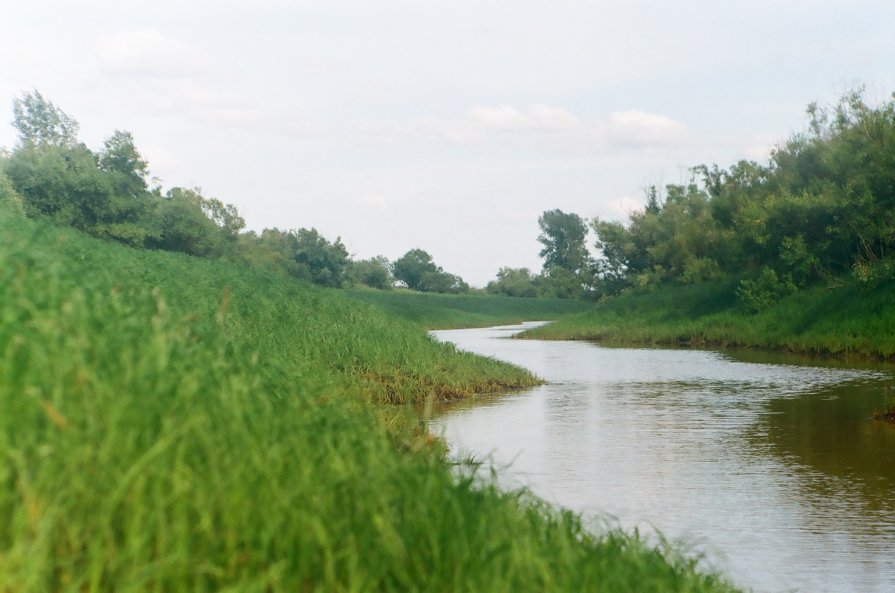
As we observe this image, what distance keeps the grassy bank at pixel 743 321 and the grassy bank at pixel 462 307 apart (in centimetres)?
2183

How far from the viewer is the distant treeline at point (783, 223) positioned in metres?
31.0

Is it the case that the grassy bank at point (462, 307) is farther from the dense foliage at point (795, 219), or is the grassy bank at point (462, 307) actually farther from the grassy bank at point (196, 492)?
the grassy bank at point (196, 492)

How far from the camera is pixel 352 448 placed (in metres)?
5.43

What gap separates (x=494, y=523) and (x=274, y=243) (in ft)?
254

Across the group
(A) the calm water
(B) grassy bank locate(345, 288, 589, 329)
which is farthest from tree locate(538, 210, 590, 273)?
(A) the calm water

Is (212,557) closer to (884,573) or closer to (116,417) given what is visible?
(116,417)

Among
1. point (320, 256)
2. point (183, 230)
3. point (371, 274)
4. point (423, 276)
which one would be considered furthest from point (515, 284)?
point (183, 230)

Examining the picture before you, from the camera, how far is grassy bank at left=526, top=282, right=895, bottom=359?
1100 inches

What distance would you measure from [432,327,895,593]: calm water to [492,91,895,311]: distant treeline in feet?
31.4

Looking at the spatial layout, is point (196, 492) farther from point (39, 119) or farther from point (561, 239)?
point (561, 239)

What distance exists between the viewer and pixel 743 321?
36750 mm

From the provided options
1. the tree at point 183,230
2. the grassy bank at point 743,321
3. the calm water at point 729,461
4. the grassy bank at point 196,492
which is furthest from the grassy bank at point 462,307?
the grassy bank at point 196,492

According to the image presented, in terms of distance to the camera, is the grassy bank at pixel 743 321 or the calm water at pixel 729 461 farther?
the grassy bank at pixel 743 321

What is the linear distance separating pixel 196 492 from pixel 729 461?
377 inches
